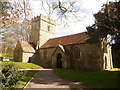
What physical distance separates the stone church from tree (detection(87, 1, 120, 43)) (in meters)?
2.75

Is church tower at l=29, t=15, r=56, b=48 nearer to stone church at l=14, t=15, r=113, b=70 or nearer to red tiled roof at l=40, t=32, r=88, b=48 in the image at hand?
stone church at l=14, t=15, r=113, b=70

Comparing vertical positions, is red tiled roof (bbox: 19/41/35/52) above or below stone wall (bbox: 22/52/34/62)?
above

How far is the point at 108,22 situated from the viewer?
43.4 ft

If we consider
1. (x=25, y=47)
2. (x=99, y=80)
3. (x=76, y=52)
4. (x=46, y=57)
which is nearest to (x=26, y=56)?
(x=25, y=47)

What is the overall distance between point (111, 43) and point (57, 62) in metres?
13.9

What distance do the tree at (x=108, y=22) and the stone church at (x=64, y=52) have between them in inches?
108

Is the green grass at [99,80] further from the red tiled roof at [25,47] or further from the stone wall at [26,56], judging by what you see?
the red tiled roof at [25,47]

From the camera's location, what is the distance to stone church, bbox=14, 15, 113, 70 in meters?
19.5

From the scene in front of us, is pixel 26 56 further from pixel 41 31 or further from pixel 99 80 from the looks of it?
pixel 99 80

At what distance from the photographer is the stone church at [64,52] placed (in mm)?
19484

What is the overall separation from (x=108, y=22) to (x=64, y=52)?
11846 millimetres

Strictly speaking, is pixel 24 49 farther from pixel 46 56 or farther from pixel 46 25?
pixel 46 25

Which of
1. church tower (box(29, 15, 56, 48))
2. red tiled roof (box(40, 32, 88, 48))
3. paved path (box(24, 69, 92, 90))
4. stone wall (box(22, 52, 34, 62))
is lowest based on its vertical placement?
paved path (box(24, 69, 92, 90))

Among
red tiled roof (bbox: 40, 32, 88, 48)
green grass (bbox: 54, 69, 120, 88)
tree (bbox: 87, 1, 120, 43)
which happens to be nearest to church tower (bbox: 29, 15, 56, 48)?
red tiled roof (bbox: 40, 32, 88, 48)
